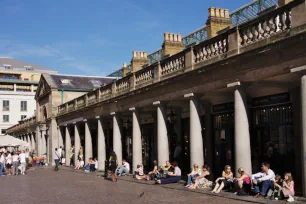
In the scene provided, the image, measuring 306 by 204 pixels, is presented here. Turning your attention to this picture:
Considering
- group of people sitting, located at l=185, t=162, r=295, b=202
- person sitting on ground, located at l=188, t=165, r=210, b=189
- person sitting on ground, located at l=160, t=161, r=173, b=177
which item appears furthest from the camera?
person sitting on ground, located at l=160, t=161, r=173, b=177

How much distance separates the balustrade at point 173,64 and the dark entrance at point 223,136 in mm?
2992

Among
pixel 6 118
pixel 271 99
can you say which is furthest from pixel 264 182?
pixel 6 118

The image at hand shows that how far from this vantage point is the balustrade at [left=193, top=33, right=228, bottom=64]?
1584 cm

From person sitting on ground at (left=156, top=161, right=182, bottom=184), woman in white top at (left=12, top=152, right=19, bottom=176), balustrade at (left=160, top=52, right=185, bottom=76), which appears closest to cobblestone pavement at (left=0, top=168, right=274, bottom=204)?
person sitting on ground at (left=156, top=161, right=182, bottom=184)

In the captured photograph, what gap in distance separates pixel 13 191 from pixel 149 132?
1208 centimetres

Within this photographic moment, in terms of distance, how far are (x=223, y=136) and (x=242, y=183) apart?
665 centimetres

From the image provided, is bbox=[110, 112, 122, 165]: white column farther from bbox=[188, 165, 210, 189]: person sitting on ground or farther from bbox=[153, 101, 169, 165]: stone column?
bbox=[188, 165, 210, 189]: person sitting on ground

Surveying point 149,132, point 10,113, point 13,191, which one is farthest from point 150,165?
point 10,113

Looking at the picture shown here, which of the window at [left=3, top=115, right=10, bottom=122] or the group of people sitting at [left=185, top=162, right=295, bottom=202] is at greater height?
the window at [left=3, top=115, right=10, bottom=122]

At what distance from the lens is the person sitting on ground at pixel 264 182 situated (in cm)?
1346

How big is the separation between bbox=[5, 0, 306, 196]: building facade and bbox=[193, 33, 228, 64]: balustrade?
0.04m

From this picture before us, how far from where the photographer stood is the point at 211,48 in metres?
16.7

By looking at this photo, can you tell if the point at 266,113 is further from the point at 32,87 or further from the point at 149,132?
the point at 32,87

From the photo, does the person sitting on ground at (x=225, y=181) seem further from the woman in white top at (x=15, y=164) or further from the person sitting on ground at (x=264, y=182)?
the woman in white top at (x=15, y=164)
